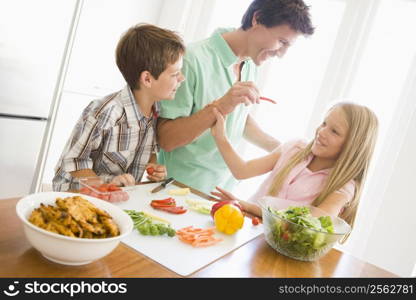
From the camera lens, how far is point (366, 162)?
4.46 feet

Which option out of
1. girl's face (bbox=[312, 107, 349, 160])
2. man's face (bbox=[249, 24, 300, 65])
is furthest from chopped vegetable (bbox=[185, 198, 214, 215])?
man's face (bbox=[249, 24, 300, 65])

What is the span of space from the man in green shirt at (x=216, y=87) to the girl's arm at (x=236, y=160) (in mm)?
36

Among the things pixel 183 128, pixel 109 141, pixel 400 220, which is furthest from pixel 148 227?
pixel 400 220

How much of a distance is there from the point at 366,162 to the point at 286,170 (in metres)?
0.28

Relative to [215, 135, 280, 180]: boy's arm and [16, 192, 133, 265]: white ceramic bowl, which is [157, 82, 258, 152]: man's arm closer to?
[215, 135, 280, 180]: boy's arm

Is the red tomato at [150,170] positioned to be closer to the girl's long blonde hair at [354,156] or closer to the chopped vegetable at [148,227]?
the chopped vegetable at [148,227]

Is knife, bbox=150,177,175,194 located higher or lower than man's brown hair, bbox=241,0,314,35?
lower

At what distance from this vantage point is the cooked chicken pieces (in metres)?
0.61

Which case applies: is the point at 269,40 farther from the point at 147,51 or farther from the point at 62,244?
the point at 62,244

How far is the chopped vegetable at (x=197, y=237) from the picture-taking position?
83cm

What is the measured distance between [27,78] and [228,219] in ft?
4.35

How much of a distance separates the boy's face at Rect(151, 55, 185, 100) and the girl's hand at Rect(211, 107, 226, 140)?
0.52 feet

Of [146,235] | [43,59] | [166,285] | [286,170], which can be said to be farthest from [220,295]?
[43,59]

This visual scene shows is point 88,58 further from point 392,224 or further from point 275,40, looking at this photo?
point 392,224
